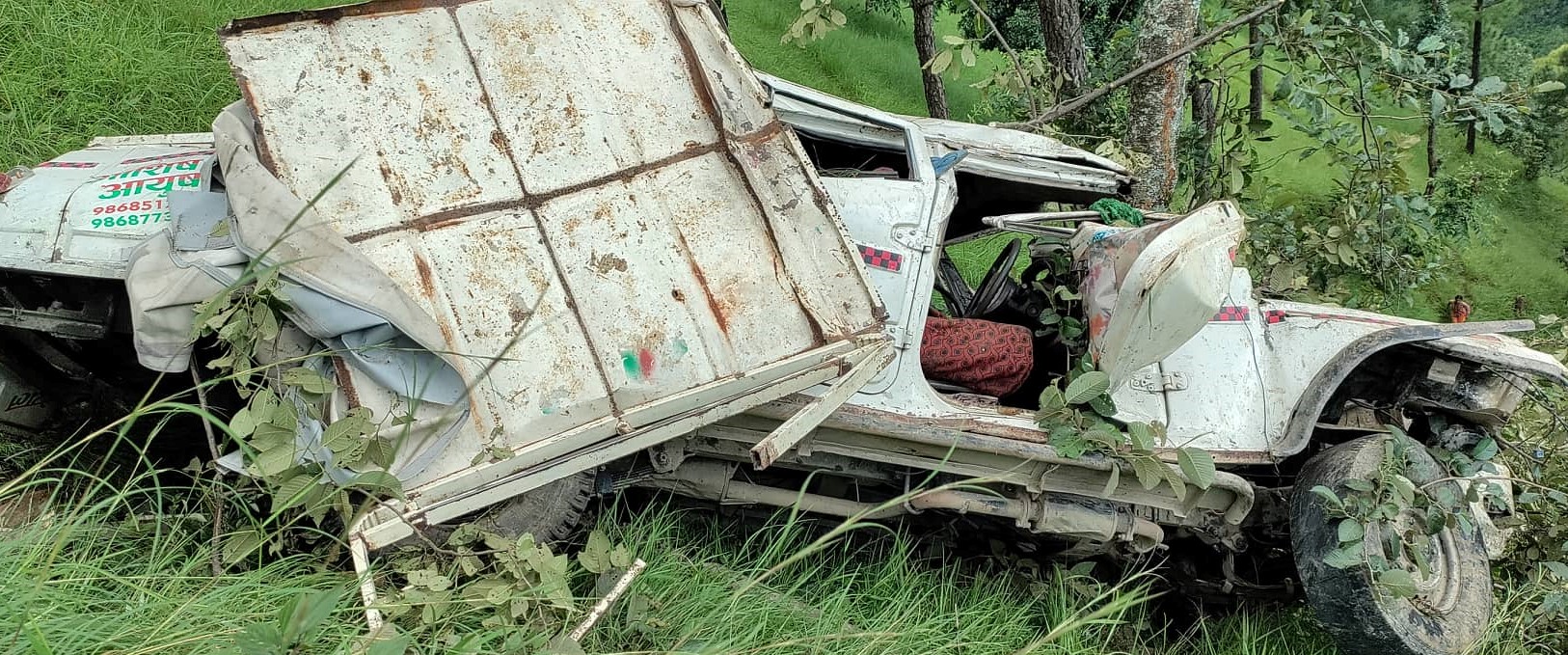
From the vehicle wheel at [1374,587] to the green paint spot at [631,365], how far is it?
2.34m

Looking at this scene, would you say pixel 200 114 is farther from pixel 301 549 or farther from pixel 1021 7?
pixel 1021 7

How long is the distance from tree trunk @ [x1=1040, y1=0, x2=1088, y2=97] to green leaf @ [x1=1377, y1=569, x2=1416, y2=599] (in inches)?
194

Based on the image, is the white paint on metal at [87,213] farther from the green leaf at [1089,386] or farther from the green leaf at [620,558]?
the green leaf at [1089,386]

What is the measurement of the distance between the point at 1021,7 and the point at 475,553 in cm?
1183

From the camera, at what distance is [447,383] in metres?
2.67

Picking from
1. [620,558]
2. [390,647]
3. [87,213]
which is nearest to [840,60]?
[87,213]

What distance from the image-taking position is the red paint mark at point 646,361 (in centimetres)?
284

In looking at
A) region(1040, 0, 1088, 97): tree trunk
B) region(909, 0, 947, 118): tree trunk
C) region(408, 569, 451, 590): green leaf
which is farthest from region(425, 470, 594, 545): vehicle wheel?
region(909, 0, 947, 118): tree trunk

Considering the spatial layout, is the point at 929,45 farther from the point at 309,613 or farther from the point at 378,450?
the point at 309,613

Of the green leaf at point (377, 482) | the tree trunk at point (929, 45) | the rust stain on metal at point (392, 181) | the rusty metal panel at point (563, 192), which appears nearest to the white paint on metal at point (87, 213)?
the rusty metal panel at point (563, 192)

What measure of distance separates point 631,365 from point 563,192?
56 centimetres

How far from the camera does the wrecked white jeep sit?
2.62m

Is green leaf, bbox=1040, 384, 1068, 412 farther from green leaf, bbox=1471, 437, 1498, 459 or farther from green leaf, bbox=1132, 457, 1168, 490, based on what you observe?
green leaf, bbox=1471, 437, 1498, 459

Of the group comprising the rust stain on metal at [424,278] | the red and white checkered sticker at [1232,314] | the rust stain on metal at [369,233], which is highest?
the rust stain on metal at [369,233]
